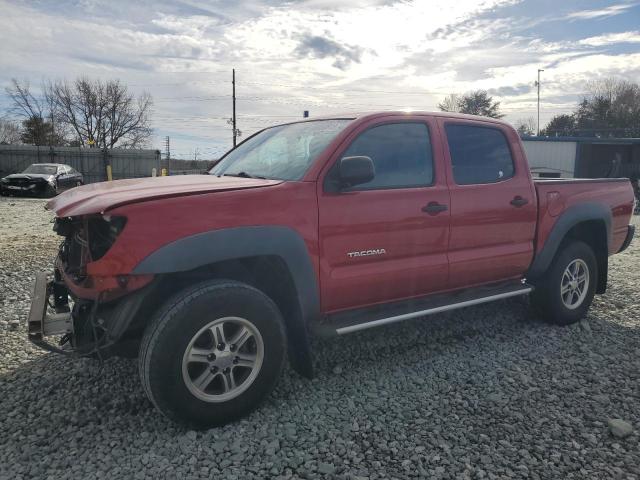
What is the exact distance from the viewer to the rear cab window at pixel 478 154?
161 inches

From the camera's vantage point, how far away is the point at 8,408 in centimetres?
323

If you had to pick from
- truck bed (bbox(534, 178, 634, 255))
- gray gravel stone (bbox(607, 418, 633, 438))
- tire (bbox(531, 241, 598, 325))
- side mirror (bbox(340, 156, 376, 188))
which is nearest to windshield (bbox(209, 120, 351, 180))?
side mirror (bbox(340, 156, 376, 188))

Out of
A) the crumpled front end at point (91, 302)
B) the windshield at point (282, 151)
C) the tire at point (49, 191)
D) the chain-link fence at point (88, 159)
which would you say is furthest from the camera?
the chain-link fence at point (88, 159)

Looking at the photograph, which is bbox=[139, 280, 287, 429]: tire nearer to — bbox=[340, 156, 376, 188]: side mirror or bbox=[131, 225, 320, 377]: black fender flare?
bbox=[131, 225, 320, 377]: black fender flare

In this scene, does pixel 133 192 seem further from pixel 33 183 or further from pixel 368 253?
pixel 33 183

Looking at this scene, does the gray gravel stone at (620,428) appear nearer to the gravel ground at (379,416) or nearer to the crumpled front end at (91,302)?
the gravel ground at (379,416)

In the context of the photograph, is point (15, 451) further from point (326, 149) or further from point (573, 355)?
point (573, 355)

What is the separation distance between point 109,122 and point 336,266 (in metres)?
55.5

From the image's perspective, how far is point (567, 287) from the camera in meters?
4.93

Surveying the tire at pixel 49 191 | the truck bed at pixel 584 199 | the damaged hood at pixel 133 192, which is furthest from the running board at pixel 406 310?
the tire at pixel 49 191

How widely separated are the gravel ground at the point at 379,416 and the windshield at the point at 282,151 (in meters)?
1.49

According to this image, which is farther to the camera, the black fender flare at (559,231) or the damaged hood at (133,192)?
the black fender flare at (559,231)

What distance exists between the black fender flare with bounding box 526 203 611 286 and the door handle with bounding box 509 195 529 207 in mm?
469

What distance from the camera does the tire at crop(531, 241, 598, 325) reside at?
15.7ft
